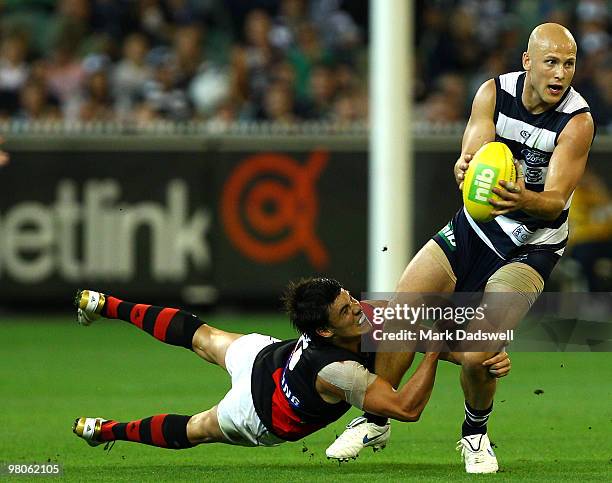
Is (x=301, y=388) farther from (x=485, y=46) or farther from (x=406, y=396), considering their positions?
(x=485, y=46)

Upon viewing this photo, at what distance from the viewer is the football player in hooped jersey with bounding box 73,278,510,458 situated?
746 cm

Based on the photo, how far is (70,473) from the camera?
7.76m

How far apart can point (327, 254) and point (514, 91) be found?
7.85 meters

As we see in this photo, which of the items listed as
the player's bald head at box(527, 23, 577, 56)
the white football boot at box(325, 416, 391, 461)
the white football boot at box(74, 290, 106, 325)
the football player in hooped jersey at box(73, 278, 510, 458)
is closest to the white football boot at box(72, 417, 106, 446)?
the football player in hooped jersey at box(73, 278, 510, 458)

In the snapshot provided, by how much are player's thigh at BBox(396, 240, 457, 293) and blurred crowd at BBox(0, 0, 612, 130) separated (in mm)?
7959

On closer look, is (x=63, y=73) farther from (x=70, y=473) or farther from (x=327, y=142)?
(x=70, y=473)

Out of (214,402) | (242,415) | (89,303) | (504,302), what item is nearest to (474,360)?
(504,302)

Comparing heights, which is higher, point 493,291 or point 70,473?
point 493,291

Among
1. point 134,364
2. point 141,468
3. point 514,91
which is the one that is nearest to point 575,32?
point 134,364

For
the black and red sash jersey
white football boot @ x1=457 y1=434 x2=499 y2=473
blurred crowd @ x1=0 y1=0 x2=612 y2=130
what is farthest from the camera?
blurred crowd @ x1=0 y1=0 x2=612 y2=130

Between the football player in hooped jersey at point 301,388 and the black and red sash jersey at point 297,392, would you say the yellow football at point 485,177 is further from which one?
the black and red sash jersey at point 297,392

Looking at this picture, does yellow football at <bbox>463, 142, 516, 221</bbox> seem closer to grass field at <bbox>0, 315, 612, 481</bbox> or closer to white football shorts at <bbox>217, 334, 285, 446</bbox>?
grass field at <bbox>0, 315, 612, 481</bbox>

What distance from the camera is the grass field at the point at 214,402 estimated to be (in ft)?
25.9

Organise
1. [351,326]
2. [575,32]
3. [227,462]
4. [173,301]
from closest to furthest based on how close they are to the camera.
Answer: [351,326] → [227,462] → [173,301] → [575,32]
